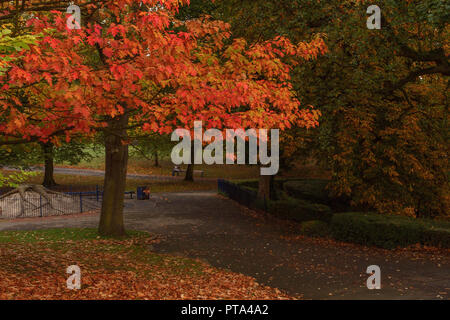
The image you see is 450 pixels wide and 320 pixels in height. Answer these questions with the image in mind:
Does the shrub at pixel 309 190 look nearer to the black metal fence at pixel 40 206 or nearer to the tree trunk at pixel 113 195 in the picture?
the black metal fence at pixel 40 206

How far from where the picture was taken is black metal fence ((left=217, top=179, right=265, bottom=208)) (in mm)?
25297

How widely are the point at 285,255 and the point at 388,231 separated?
3727 mm

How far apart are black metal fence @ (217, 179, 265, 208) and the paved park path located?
387cm

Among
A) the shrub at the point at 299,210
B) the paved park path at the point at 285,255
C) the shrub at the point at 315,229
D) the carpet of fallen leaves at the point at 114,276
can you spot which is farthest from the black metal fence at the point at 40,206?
the shrub at the point at 315,229

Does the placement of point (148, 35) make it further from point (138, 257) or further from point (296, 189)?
point (296, 189)

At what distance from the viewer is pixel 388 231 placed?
13.8 meters

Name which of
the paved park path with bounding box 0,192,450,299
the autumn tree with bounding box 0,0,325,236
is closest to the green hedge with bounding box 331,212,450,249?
the paved park path with bounding box 0,192,450,299

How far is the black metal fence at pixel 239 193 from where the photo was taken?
83.0 ft

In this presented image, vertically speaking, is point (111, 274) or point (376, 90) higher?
point (376, 90)

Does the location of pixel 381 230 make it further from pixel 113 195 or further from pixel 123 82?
pixel 123 82

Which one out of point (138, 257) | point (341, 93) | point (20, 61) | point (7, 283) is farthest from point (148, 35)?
point (341, 93)

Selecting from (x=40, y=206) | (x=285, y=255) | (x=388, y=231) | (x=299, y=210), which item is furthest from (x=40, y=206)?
(x=388, y=231)

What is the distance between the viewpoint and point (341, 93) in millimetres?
13898
